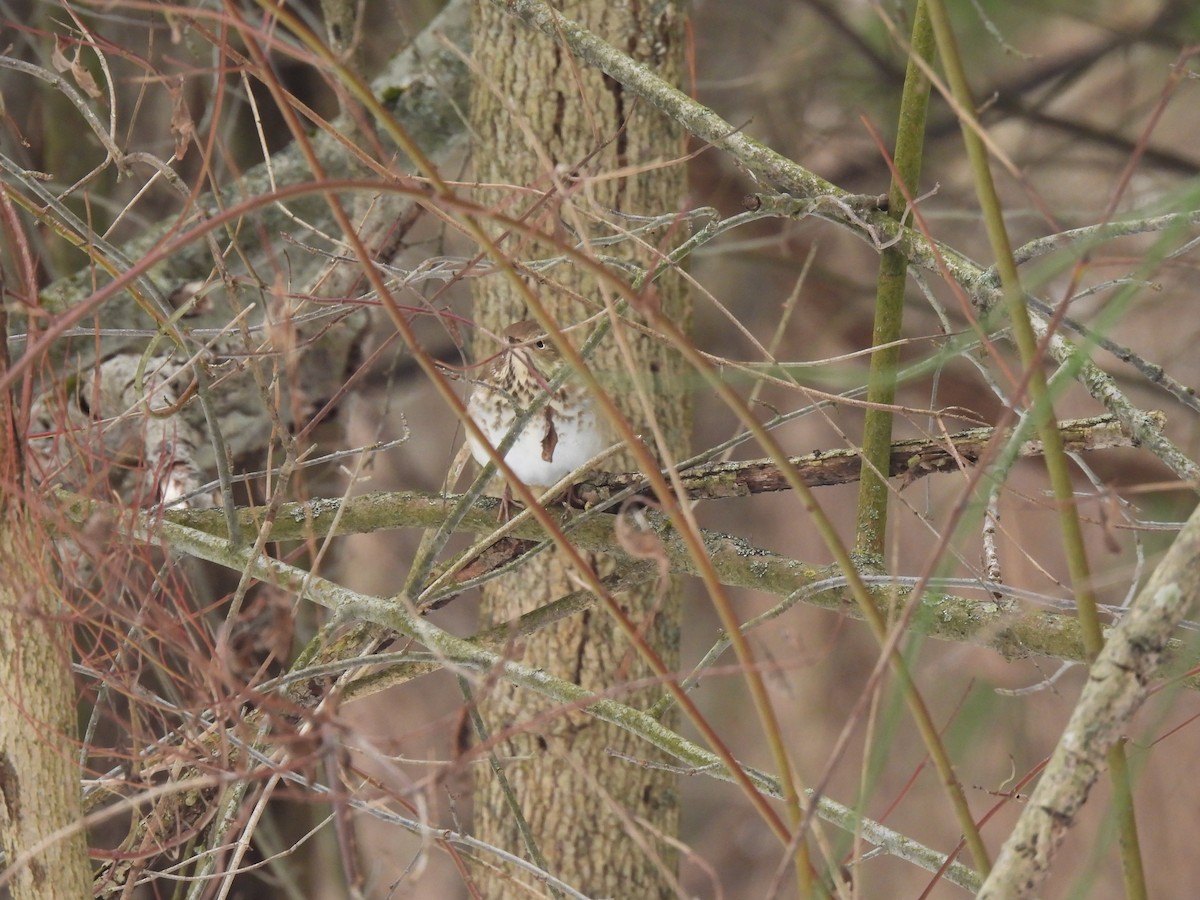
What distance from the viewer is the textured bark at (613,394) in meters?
1.57

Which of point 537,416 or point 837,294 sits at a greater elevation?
point 837,294

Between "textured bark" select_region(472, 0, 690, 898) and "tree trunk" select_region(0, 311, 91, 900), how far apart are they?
71 cm

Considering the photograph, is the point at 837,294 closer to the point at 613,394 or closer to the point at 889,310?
the point at 613,394

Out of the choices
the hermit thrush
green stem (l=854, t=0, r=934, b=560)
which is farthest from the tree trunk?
green stem (l=854, t=0, r=934, b=560)

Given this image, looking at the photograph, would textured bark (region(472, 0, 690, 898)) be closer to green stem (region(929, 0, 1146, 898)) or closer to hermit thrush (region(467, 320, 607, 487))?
hermit thrush (region(467, 320, 607, 487))

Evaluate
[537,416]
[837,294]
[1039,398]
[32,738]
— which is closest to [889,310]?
[537,416]


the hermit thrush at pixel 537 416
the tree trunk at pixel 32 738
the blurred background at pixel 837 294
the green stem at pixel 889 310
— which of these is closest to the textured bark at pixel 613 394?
the hermit thrush at pixel 537 416

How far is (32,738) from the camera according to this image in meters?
0.88

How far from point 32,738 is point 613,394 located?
2.73 feet

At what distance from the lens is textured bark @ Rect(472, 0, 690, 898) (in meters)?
1.57

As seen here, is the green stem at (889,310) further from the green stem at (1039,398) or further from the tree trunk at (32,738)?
the tree trunk at (32,738)

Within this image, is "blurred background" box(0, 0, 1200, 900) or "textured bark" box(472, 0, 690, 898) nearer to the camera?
"textured bark" box(472, 0, 690, 898)

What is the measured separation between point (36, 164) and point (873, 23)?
170cm

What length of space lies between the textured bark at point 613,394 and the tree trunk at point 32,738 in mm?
715
